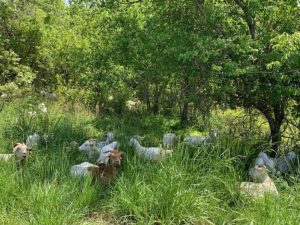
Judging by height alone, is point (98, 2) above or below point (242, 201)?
above

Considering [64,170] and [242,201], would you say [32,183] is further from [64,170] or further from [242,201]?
[242,201]

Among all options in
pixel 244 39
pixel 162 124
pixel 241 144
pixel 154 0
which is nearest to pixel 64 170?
pixel 241 144

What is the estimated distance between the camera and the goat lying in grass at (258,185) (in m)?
4.44

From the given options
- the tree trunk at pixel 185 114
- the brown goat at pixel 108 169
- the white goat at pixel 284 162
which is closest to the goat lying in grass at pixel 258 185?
the white goat at pixel 284 162

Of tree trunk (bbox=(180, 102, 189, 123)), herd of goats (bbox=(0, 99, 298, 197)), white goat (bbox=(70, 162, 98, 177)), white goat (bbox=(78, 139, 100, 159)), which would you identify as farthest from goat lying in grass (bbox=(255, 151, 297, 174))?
tree trunk (bbox=(180, 102, 189, 123))

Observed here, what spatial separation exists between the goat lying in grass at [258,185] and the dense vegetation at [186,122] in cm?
11

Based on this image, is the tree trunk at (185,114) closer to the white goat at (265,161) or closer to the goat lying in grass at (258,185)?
the white goat at (265,161)

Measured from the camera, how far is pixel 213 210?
427cm

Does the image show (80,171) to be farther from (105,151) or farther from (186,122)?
(186,122)

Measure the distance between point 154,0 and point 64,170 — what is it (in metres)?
3.71

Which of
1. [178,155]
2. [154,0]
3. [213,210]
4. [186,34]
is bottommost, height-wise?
[213,210]

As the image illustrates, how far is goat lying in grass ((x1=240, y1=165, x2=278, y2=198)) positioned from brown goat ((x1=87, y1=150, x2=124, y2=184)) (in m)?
1.47

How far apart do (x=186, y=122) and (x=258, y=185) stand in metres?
6.65

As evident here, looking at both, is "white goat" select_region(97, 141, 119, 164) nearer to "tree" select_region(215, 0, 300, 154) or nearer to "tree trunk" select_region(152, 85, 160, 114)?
"tree" select_region(215, 0, 300, 154)
